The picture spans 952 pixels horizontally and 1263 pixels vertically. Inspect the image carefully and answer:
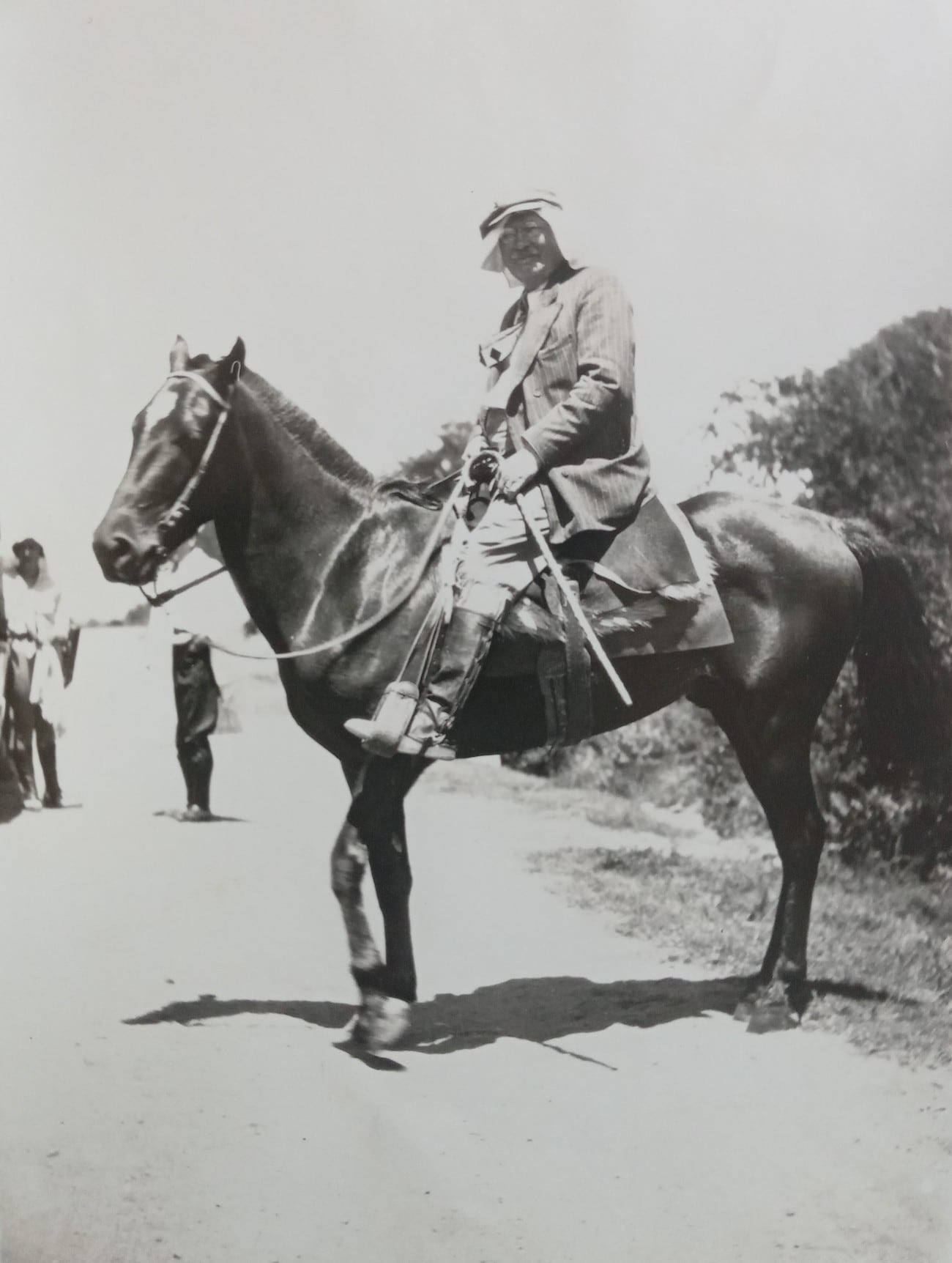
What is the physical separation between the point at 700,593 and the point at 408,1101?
149 cm

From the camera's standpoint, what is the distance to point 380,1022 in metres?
2.74

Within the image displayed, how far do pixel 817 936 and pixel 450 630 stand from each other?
126 cm

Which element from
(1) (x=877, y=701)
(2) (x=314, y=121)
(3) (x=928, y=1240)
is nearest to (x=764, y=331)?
(1) (x=877, y=701)

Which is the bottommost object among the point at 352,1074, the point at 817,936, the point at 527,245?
the point at 352,1074

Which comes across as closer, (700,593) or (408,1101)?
(408,1101)

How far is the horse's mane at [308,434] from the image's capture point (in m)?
2.80

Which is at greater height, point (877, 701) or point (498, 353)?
point (498, 353)

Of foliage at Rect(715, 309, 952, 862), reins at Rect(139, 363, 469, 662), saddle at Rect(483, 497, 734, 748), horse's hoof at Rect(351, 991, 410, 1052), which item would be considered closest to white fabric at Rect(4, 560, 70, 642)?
reins at Rect(139, 363, 469, 662)

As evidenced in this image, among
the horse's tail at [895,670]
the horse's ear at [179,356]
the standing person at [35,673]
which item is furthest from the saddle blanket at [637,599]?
the standing person at [35,673]

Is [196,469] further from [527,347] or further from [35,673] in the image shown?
[527,347]

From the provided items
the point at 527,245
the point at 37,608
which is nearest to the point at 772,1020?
the point at 527,245

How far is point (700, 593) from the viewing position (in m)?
2.89

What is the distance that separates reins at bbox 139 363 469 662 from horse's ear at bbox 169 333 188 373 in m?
0.02

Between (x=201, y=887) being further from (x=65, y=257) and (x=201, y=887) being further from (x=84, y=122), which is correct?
(x=84, y=122)
